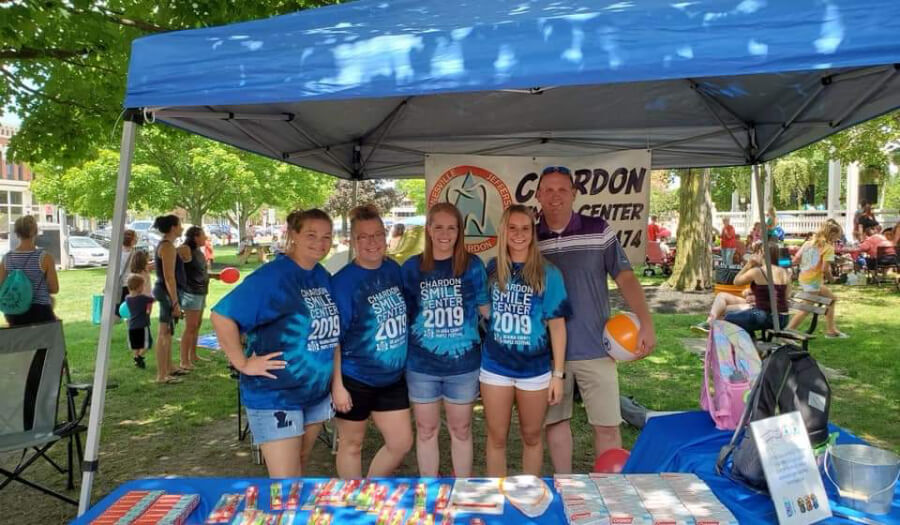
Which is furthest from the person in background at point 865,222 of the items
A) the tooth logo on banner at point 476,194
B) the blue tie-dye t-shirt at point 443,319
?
the blue tie-dye t-shirt at point 443,319

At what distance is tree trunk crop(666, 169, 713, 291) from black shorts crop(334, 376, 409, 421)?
11.0 meters

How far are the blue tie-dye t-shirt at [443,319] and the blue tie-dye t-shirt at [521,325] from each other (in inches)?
3.3

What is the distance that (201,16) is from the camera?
5109 millimetres

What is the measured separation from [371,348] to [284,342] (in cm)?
39

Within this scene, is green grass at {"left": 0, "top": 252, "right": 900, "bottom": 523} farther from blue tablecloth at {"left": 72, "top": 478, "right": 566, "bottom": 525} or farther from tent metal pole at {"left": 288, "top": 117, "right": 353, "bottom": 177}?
tent metal pole at {"left": 288, "top": 117, "right": 353, "bottom": 177}

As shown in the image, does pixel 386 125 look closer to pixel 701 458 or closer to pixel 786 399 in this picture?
pixel 701 458

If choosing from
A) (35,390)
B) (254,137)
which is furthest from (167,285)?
(254,137)

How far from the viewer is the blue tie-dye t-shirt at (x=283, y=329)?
7.34ft

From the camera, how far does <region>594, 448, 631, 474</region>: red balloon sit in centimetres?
249

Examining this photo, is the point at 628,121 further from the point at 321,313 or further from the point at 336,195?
the point at 336,195

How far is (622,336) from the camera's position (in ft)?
9.09

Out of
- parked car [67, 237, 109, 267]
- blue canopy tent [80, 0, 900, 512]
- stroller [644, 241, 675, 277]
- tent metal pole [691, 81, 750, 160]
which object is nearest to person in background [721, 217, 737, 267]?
stroller [644, 241, 675, 277]

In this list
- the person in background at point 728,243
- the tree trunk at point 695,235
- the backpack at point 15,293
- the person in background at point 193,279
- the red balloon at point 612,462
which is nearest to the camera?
the red balloon at point 612,462

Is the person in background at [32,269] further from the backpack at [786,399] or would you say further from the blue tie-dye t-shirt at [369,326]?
the backpack at [786,399]
